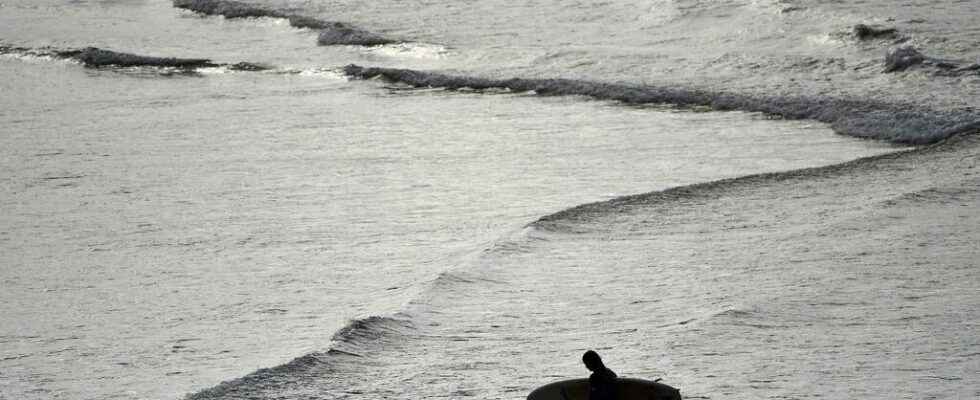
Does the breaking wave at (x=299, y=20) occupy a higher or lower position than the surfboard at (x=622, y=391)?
higher

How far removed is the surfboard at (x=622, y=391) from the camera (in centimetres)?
829

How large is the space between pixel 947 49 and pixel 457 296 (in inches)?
523

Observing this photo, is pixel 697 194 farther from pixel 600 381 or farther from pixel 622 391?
pixel 600 381

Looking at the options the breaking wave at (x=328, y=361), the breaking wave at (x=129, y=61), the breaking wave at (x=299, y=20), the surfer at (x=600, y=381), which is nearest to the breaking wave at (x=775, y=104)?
the breaking wave at (x=129, y=61)

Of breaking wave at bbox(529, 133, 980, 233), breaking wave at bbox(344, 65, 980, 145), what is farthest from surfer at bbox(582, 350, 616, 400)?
breaking wave at bbox(344, 65, 980, 145)

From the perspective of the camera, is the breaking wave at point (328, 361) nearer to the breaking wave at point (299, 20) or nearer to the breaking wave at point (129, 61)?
the breaking wave at point (129, 61)

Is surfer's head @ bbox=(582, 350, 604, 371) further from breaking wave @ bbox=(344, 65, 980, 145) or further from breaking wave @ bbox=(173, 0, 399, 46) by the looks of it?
breaking wave @ bbox=(173, 0, 399, 46)

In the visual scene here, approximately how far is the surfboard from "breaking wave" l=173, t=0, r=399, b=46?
19346 mm

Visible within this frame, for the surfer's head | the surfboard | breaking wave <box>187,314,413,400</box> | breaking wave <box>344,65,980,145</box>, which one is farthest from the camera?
breaking wave <box>344,65,980,145</box>

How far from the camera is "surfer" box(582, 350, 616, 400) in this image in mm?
8141

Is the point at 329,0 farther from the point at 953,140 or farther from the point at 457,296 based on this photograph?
the point at 457,296

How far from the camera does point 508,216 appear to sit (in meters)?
14.9

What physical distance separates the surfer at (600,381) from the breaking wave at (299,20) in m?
19.7

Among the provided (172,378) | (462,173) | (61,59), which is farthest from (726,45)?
(172,378)
